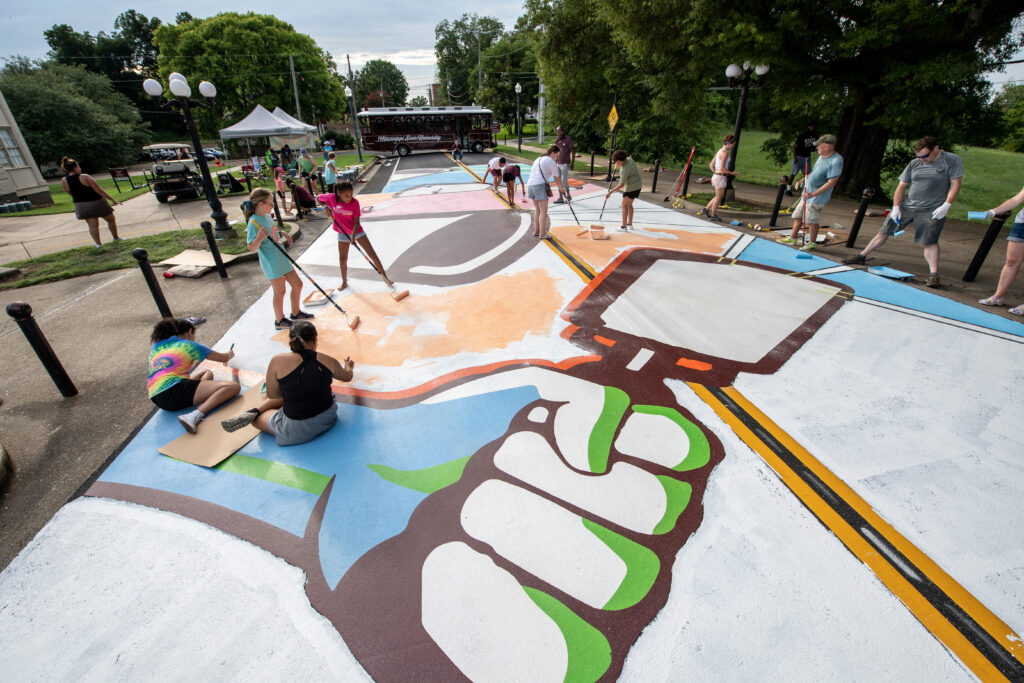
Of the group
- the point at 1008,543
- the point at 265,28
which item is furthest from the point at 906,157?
the point at 265,28


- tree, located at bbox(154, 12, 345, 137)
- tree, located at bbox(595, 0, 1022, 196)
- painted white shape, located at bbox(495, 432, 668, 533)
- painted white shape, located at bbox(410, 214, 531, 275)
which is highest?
tree, located at bbox(154, 12, 345, 137)

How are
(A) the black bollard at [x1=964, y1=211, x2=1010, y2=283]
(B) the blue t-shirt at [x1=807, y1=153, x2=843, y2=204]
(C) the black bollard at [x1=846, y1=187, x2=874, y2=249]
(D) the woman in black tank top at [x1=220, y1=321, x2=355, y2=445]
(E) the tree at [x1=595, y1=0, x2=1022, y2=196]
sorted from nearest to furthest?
(D) the woman in black tank top at [x1=220, y1=321, x2=355, y2=445], (A) the black bollard at [x1=964, y1=211, x2=1010, y2=283], (B) the blue t-shirt at [x1=807, y1=153, x2=843, y2=204], (C) the black bollard at [x1=846, y1=187, x2=874, y2=249], (E) the tree at [x1=595, y1=0, x2=1022, y2=196]

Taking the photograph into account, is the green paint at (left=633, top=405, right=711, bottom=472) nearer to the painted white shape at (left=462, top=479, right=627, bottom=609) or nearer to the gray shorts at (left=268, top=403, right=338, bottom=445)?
the painted white shape at (left=462, top=479, right=627, bottom=609)

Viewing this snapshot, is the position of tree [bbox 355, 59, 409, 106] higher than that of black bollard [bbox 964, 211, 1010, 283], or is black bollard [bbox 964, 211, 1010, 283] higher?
tree [bbox 355, 59, 409, 106]

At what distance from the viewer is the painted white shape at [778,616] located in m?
2.14

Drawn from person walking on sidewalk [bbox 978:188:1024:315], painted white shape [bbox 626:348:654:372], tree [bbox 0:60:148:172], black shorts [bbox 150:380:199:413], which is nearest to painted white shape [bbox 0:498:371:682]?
black shorts [bbox 150:380:199:413]

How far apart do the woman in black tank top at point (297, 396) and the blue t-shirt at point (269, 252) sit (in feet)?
7.38

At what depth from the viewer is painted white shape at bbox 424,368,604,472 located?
3568mm

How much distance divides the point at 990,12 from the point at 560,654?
1632 centimetres

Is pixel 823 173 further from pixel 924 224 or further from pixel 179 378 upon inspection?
pixel 179 378

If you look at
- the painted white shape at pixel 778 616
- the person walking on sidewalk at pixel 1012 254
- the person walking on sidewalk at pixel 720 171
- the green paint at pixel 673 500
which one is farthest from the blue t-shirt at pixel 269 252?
the person walking on sidewalk at pixel 720 171

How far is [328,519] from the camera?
3.06 m

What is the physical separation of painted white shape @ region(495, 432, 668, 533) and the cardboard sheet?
7.69ft

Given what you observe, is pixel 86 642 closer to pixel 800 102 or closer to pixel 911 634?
pixel 911 634
